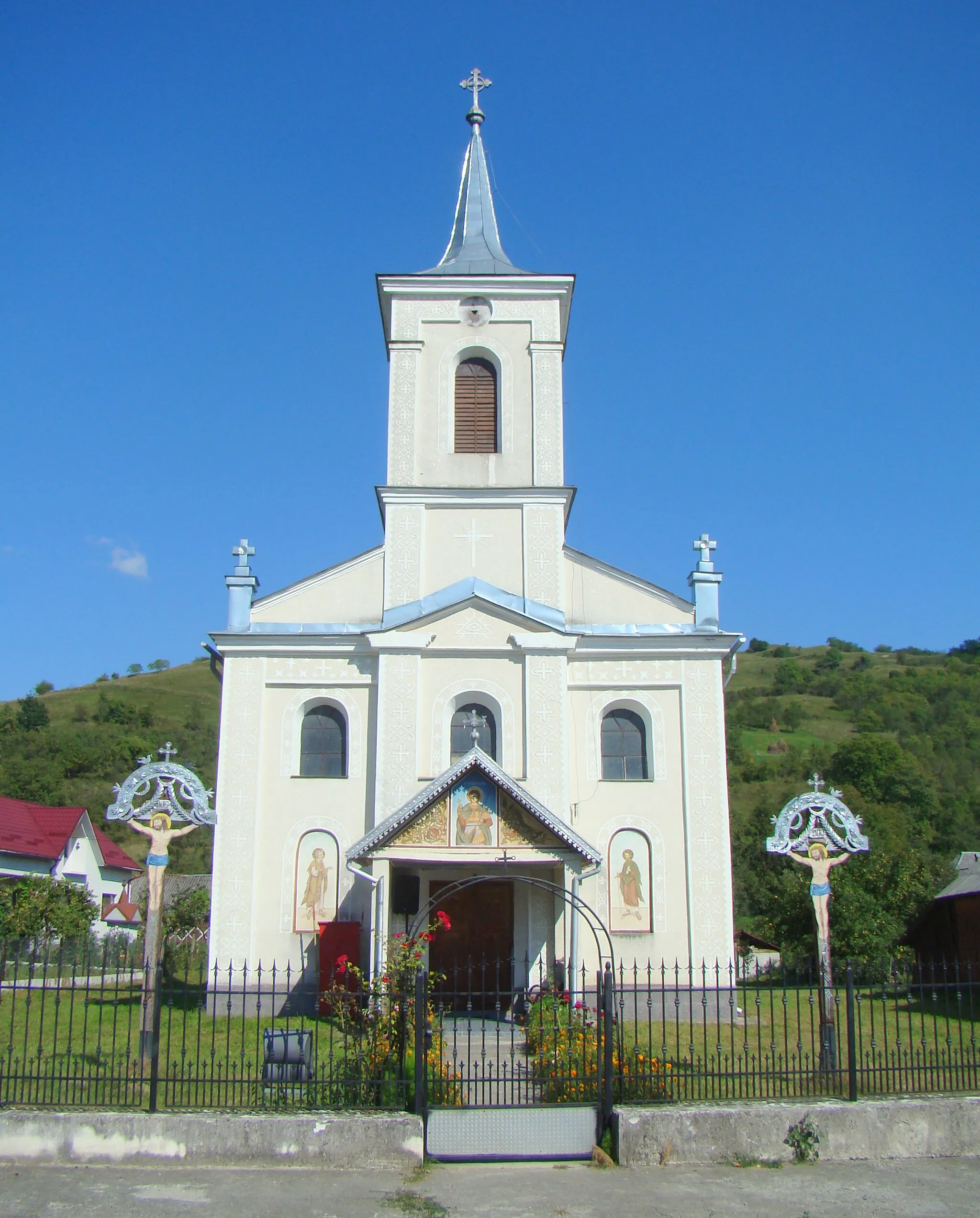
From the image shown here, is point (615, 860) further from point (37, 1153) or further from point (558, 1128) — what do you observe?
point (37, 1153)

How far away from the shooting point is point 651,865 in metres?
18.0

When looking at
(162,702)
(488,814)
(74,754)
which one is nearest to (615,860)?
(488,814)

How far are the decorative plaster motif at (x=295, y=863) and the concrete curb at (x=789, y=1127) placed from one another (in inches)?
344

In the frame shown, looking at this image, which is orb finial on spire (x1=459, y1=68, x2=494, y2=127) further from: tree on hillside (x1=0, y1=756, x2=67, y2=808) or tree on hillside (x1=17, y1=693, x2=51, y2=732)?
tree on hillside (x1=17, y1=693, x2=51, y2=732)

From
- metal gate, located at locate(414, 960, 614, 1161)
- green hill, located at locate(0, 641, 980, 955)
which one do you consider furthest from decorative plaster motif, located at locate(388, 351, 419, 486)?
green hill, located at locate(0, 641, 980, 955)

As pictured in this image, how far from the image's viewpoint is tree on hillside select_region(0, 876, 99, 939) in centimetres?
2923

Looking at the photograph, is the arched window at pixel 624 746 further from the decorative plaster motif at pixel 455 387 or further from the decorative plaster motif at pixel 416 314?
the decorative plaster motif at pixel 416 314

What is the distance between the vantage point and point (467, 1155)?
9742 mm

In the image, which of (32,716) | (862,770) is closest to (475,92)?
(862,770)

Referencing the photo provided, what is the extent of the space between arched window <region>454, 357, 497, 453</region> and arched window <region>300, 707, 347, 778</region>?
5699mm

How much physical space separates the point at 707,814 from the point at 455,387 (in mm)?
9408

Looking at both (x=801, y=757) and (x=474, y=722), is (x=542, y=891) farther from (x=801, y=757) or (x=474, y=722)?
(x=801, y=757)

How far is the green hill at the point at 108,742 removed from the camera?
69438 millimetres

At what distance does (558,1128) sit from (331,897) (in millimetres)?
8566
